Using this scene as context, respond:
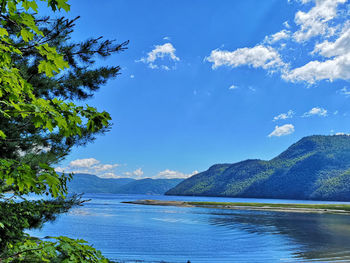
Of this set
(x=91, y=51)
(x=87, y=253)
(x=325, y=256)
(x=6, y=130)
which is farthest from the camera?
(x=325, y=256)

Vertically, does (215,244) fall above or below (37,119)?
below

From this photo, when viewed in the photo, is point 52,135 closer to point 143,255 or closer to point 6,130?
point 6,130

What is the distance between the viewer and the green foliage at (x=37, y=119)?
388cm

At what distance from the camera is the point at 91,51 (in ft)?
34.7

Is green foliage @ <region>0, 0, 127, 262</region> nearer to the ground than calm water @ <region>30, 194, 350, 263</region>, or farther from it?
farther from it

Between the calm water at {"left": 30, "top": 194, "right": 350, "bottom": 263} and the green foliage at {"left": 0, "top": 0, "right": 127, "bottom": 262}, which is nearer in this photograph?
the green foliage at {"left": 0, "top": 0, "right": 127, "bottom": 262}

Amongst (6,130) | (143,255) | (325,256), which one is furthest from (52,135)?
(325,256)

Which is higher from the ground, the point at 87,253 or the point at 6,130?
the point at 6,130

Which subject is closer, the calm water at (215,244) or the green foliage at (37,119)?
the green foliage at (37,119)

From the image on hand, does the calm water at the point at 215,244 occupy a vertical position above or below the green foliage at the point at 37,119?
below

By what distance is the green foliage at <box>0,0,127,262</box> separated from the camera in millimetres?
3877

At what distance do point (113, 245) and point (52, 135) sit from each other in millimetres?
28834

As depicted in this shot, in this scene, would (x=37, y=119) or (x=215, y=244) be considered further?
(x=215, y=244)

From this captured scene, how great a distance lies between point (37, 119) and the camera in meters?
3.89
